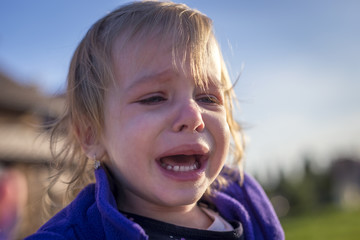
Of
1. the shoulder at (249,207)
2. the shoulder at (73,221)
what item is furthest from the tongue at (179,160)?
the shoulder at (249,207)

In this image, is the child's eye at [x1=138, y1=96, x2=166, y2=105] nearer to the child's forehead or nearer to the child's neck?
the child's forehead

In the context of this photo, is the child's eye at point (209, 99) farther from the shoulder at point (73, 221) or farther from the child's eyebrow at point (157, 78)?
the shoulder at point (73, 221)

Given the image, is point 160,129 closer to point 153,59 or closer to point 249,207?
point 153,59

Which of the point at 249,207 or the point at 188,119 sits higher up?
the point at 188,119

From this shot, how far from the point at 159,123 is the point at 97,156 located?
1.27 ft

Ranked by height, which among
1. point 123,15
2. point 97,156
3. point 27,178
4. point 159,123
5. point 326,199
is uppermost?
point 123,15

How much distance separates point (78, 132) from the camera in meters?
1.63

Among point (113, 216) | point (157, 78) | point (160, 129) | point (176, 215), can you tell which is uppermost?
point (157, 78)

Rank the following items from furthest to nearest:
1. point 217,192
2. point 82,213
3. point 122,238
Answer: point 217,192 < point 82,213 < point 122,238

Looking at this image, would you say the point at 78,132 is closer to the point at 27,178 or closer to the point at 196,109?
the point at 196,109

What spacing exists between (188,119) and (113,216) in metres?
0.41

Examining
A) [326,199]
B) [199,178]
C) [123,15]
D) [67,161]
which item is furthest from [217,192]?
[326,199]

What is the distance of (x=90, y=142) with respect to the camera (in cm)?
158

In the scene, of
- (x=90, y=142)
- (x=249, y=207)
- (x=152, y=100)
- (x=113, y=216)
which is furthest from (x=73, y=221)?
(x=249, y=207)
